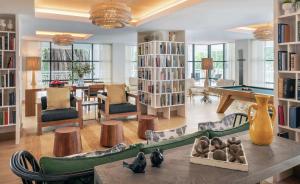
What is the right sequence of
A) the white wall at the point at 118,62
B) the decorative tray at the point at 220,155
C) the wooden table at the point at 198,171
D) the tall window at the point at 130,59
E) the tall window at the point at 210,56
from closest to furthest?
the wooden table at the point at 198,171, the decorative tray at the point at 220,155, the white wall at the point at 118,62, the tall window at the point at 210,56, the tall window at the point at 130,59

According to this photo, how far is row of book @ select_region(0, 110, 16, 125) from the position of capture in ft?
14.8

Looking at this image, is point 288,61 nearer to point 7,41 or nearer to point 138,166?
point 138,166

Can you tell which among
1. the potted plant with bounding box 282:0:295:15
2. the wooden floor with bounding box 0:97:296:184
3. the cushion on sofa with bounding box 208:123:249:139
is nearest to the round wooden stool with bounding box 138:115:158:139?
the wooden floor with bounding box 0:97:296:184

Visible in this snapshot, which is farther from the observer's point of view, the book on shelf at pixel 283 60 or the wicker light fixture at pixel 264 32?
the wicker light fixture at pixel 264 32

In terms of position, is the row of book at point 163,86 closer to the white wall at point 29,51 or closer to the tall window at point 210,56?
the white wall at point 29,51

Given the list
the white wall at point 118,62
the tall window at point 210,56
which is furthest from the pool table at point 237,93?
the white wall at point 118,62

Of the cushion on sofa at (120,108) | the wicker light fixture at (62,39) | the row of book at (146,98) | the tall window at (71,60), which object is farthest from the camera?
the tall window at (71,60)

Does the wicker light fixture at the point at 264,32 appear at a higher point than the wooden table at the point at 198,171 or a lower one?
higher

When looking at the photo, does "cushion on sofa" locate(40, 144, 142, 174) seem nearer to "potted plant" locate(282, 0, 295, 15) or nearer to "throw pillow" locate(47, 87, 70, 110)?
"potted plant" locate(282, 0, 295, 15)

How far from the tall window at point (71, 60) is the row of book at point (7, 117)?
614cm

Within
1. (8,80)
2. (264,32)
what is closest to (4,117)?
(8,80)

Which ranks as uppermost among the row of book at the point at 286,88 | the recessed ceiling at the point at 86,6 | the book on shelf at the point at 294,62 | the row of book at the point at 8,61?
the recessed ceiling at the point at 86,6

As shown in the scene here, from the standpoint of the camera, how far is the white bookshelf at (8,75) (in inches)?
175

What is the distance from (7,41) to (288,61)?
4600 mm
